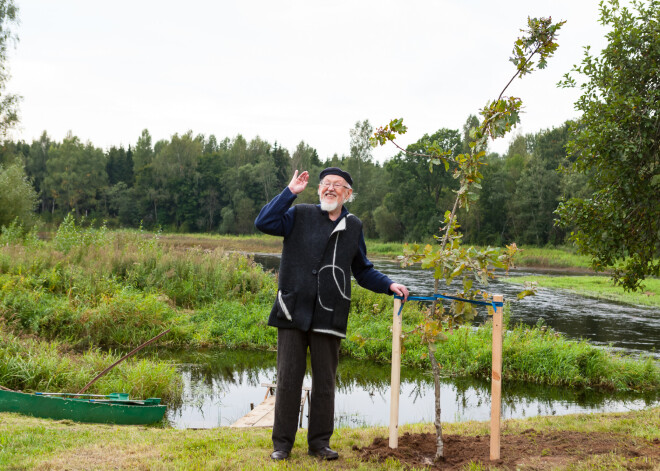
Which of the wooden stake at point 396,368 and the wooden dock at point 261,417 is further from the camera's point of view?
the wooden dock at point 261,417

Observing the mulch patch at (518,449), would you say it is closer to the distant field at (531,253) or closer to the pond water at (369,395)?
the pond water at (369,395)

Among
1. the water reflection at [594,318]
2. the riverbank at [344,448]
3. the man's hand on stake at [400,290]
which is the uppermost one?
the man's hand on stake at [400,290]

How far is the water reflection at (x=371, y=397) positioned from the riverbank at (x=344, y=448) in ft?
7.06

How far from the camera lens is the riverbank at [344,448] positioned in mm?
3811

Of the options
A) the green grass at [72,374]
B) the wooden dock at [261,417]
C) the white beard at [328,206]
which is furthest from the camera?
the green grass at [72,374]

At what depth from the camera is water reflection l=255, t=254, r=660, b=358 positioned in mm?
12578

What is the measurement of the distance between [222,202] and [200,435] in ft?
243

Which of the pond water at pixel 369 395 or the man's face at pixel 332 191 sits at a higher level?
the man's face at pixel 332 191

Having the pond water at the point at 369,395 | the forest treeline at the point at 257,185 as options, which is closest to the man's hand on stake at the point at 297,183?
the pond water at the point at 369,395

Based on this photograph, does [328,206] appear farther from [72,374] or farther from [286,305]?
[72,374]

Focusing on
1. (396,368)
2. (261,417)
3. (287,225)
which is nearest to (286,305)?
(287,225)

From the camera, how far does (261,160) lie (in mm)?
74625

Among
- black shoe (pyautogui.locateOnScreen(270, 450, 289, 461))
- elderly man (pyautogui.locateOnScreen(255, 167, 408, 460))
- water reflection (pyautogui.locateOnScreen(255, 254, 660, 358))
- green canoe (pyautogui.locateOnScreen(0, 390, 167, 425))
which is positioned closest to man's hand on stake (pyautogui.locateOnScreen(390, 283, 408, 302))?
elderly man (pyautogui.locateOnScreen(255, 167, 408, 460))

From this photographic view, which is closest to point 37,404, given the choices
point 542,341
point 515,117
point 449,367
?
point 515,117
